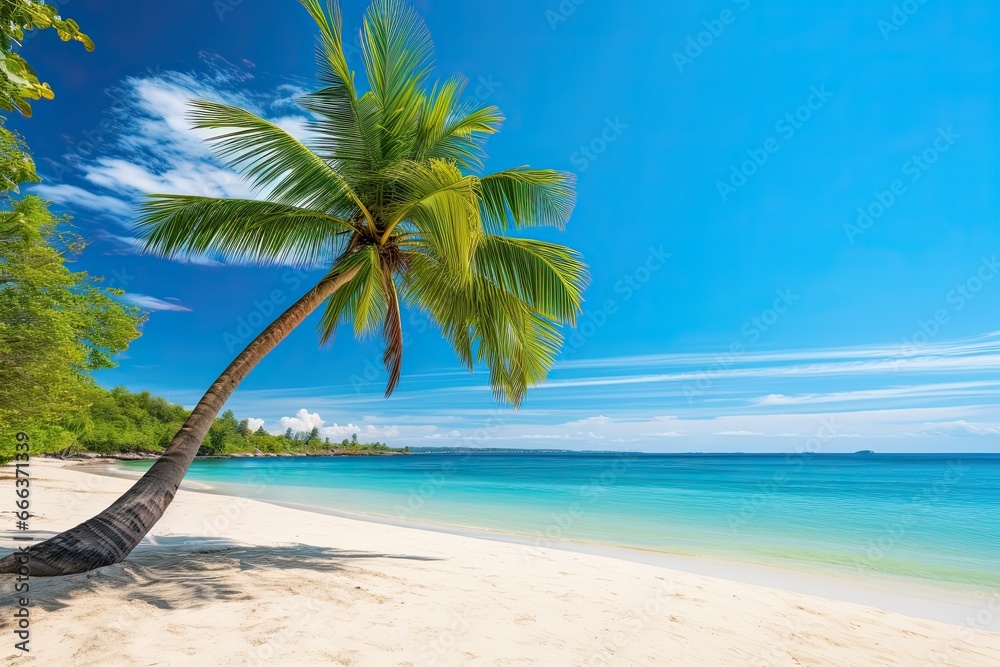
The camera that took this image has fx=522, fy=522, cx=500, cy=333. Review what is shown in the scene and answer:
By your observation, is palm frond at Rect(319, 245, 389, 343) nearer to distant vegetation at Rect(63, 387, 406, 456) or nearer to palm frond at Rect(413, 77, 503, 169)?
palm frond at Rect(413, 77, 503, 169)

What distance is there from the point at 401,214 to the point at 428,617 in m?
4.01

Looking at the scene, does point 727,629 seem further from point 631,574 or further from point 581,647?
point 631,574

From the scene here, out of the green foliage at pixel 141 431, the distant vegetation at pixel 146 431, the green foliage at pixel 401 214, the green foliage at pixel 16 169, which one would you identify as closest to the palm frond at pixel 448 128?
the green foliage at pixel 401 214

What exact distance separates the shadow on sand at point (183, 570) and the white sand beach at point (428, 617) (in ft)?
0.07

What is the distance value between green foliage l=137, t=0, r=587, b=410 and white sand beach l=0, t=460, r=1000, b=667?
3021 mm

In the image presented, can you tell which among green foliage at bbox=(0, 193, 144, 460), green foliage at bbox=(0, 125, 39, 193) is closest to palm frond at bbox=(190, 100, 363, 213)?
green foliage at bbox=(0, 125, 39, 193)

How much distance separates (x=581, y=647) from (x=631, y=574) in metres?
3.16

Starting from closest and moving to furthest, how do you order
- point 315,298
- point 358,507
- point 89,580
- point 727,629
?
point 89,580
point 727,629
point 315,298
point 358,507

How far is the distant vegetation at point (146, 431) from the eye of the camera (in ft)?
171

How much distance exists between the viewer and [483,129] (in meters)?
7.46

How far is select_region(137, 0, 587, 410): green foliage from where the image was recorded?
5.77 metres

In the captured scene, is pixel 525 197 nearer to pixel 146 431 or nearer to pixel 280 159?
pixel 280 159

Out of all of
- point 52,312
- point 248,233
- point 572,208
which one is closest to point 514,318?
point 572,208

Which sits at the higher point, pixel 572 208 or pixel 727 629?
pixel 572 208
